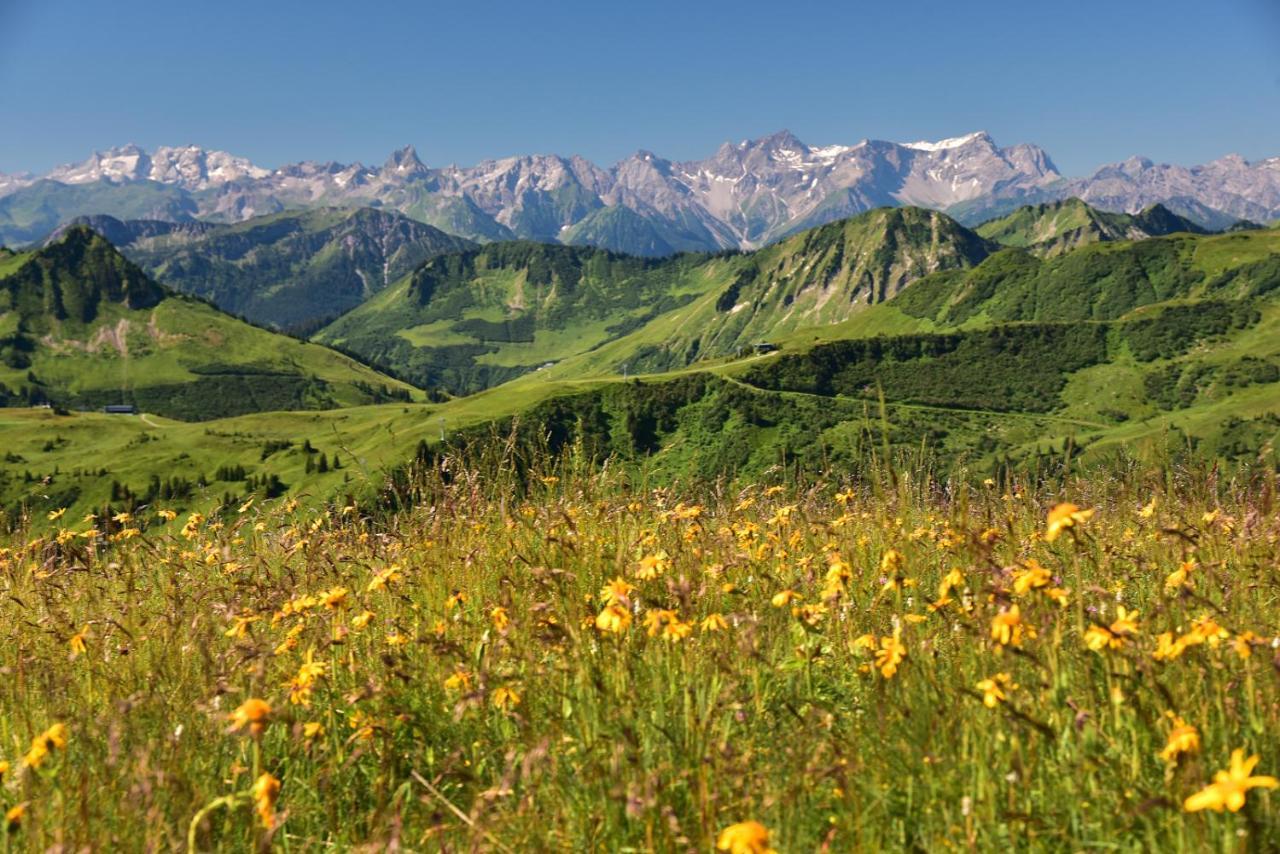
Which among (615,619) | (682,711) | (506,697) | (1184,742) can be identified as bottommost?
(682,711)

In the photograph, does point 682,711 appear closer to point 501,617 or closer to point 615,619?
point 615,619

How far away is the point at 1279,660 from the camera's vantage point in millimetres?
3312

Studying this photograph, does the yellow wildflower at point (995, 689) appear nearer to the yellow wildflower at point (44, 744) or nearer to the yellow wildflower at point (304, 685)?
the yellow wildflower at point (304, 685)

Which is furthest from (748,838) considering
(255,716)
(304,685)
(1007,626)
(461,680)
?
(304,685)

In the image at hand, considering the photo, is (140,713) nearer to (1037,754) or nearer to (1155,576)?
(1037,754)

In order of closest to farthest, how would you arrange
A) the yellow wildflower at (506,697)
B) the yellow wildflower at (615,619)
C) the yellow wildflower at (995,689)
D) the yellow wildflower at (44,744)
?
1. the yellow wildflower at (44,744)
2. the yellow wildflower at (995,689)
3. the yellow wildflower at (615,619)
4. the yellow wildflower at (506,697)

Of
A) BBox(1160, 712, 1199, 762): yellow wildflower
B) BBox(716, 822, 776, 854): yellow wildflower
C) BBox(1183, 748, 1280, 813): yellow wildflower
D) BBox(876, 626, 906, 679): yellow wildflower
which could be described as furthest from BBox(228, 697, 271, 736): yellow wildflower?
BBox(1160, 712, 1199, 762): yellow wildflower

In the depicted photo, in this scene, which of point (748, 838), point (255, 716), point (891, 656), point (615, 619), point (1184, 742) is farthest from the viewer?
point (891, 656)

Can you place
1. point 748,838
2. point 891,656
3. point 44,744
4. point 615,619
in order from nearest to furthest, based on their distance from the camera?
point 748,838 < point 44,744 < point 615,619 < point 891,656

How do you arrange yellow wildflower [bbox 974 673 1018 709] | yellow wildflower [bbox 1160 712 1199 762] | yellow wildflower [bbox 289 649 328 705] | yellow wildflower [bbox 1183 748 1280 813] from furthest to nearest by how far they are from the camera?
yellow wildflower [bbox 289 649 328 705] < yellow wildflower [bbox 974 673 1018 709] < yellow wildflower [bbox 1160 712 1199 762] < yellow wildflower [bbox 1183 748 1280 813]

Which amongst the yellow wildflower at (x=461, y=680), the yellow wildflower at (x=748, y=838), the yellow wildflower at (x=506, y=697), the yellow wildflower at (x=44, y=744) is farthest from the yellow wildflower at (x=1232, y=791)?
the yellow wildflower at (x=44, y=744)

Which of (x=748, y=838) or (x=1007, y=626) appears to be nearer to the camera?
(x=748, y=838)

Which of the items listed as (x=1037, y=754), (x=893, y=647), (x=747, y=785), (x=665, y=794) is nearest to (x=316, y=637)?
(x=665, y=794)

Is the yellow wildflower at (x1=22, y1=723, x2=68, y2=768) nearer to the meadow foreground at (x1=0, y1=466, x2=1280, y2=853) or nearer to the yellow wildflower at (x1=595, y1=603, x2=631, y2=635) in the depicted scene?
the meadow foreground at (x1=0, y1=466, x2=1280, y2=853)
